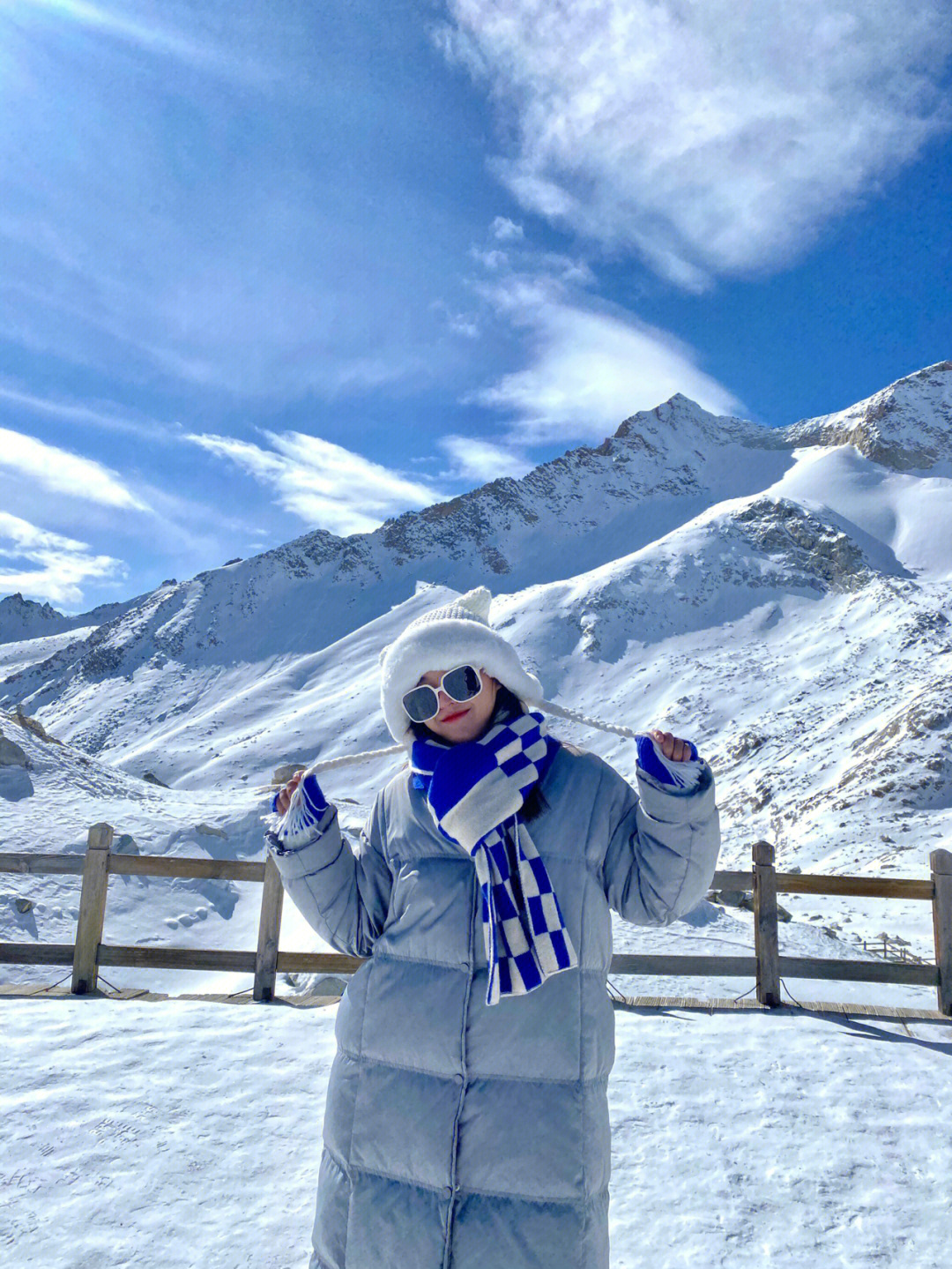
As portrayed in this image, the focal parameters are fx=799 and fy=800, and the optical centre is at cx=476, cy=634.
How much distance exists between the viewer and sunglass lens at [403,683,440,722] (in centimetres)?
199

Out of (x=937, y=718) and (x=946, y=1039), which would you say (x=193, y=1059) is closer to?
(x=946, y=1039)

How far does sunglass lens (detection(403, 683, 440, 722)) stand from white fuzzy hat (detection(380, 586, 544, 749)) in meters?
0.12

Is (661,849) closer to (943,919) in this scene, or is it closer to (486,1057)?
(486,1057)

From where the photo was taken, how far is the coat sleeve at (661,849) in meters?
1.81

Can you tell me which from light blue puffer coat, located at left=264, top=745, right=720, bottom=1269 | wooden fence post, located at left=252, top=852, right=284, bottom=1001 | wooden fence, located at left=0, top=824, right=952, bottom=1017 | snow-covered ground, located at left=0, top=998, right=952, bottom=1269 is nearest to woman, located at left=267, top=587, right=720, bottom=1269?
light blue puffer coat, located at left=264, top=745, right=720, bottom=1269

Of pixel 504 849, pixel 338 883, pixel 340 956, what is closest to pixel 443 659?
pixel 504 849

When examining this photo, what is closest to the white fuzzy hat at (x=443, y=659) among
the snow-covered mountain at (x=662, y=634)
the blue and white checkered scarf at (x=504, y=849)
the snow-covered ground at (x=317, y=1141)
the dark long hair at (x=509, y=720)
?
the dark long hair at (x=509, y=720)

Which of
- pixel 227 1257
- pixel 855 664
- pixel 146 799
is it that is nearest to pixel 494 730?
pixel 227 1257

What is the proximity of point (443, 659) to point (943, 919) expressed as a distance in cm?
501

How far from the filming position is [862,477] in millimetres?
90312

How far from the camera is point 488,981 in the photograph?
1743 mm

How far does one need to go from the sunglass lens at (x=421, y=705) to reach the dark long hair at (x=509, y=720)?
10cm

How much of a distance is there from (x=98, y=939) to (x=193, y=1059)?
1682 millimetres

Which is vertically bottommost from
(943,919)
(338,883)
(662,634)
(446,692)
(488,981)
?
(943,919)
